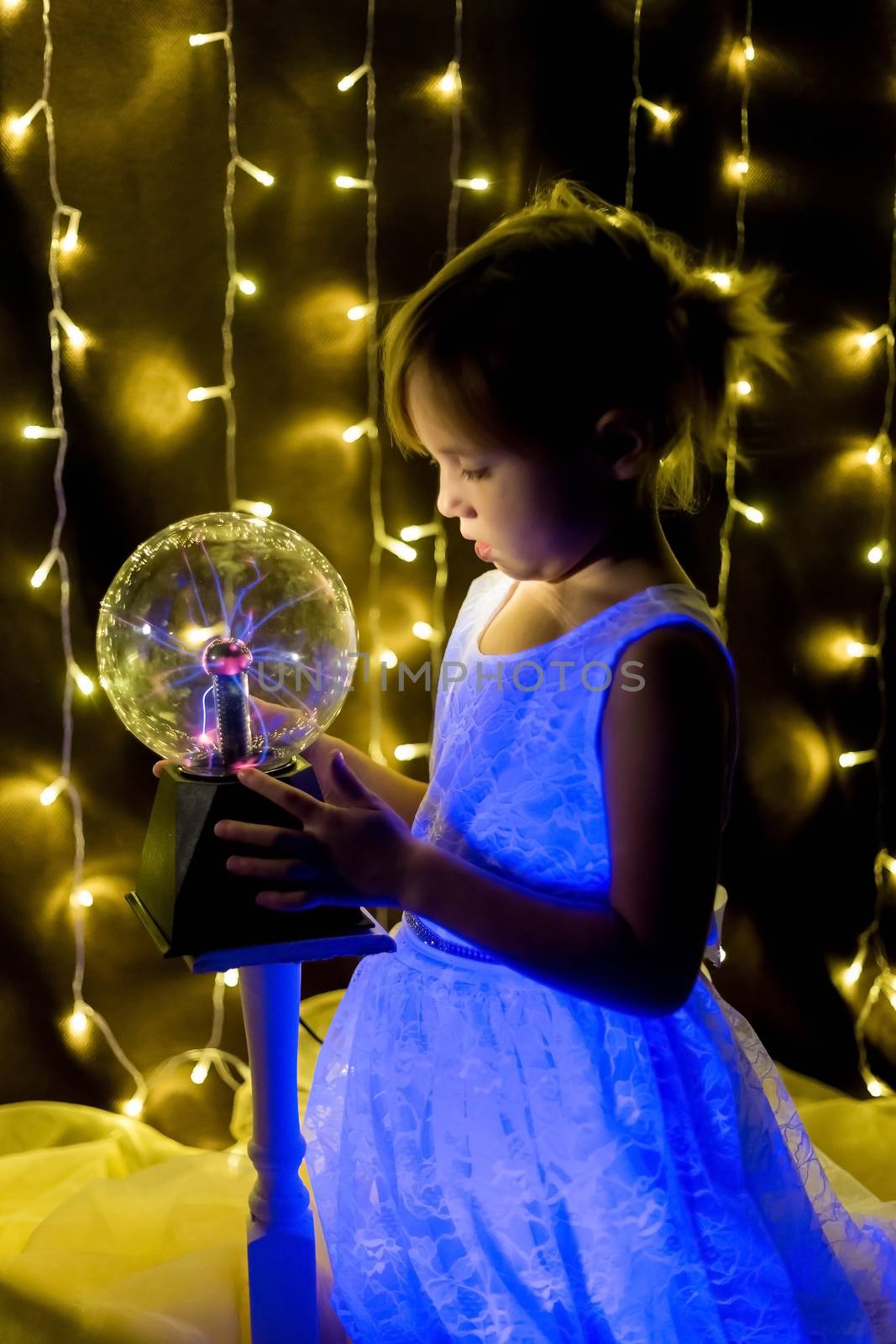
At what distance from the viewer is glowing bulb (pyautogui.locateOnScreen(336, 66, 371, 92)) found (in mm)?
1689

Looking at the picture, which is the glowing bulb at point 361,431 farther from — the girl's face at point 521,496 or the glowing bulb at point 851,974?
the glowing bulb at point 851,974

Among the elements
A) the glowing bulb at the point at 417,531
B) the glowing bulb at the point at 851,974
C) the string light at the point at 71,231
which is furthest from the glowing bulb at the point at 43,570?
the glowing bulb at the point at 851,974

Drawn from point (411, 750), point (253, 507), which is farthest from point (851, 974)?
point (253, 507)

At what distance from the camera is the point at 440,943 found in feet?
3.79

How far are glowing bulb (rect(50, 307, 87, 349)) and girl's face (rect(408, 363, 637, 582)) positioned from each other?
2.58ft

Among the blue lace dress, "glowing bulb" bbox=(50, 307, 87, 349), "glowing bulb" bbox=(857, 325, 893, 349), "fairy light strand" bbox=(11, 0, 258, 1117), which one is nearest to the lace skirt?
the blue lace dress

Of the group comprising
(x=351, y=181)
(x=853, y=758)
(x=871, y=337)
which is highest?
(x=351, y=181)

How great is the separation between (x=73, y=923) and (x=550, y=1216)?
103 cm

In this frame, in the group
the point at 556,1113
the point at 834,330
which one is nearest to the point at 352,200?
the point at 834,330

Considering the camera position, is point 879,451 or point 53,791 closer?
point 53,791

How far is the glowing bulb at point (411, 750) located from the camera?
1912 mm

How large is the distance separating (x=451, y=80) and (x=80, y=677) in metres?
1.10

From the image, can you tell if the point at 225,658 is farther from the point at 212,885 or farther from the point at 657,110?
the point at 657,110

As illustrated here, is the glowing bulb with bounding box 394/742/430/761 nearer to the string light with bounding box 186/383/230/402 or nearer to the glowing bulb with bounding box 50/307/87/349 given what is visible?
the string light with bounding box 186/383/230/402
